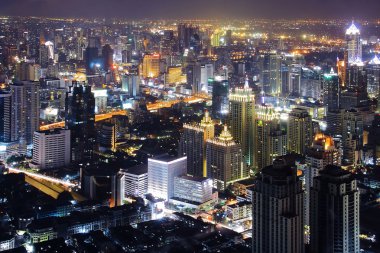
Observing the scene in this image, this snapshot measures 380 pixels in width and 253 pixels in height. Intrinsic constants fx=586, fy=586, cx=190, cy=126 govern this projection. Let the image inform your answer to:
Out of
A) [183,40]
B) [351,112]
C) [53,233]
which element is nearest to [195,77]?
[183,40]

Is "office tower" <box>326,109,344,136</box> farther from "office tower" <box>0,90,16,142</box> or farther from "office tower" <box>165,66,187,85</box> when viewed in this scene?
"office tower" <box>165,66,187,85</box>

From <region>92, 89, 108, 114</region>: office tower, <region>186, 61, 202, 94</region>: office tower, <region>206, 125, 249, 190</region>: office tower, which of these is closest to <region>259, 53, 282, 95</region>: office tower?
<region>186, 61, 202, 94</region>: office tower

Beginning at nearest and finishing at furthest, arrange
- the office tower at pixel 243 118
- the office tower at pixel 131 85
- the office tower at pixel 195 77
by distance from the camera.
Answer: the office tower at pixel 243 118 → the office tower at pixel 131 85 → the office tower at pixel 195 77

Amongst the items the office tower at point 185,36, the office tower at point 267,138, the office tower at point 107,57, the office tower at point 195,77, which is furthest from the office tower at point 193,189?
the office tower at point 185,36

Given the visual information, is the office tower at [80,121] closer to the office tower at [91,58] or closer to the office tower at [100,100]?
the office tower at [100,100]

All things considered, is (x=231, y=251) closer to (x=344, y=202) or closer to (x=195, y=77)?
(x=344, y=202)
